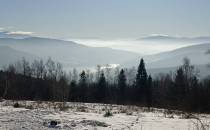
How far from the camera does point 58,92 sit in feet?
196

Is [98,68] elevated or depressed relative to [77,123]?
elevated

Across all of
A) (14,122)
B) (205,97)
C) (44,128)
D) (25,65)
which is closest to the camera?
(44,128)

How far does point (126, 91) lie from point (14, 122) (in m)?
81.5

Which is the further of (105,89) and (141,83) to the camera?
(105,89)

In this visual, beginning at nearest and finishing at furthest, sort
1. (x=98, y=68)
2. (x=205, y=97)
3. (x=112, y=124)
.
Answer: (x=112, y=124) < (x=205, y=97) < (x=98, y=68)

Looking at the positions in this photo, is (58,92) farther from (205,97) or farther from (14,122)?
(14,122)

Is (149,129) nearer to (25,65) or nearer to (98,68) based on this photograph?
(25,65)

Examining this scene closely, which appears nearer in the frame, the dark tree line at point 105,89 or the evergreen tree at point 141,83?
the dark tree line at point 105,89

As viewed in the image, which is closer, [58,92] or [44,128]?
[44,128]

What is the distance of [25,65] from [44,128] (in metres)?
107

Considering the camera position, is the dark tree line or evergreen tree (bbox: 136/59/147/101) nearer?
the dark tree line

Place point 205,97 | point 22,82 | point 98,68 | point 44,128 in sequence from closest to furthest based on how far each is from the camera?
point 44,128
point 205,97
point 22,82
point 98,68

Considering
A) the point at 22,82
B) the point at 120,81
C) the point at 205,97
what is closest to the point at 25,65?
the point at 22,82

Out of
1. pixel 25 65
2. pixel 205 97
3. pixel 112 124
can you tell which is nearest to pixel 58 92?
pixel 205 97
